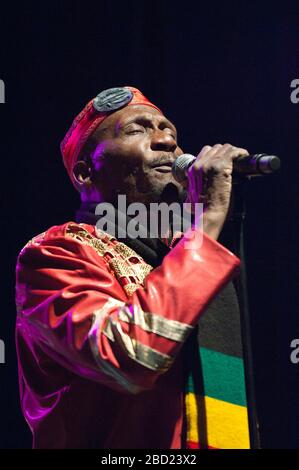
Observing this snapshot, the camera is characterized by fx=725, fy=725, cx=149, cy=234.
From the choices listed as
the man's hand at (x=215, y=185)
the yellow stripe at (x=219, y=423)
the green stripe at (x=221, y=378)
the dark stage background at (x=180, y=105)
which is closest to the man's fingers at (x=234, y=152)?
the man's hand at (x=215, y=185)

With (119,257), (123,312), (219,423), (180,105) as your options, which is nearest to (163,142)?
(119,257)

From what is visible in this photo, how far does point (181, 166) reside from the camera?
216 cm

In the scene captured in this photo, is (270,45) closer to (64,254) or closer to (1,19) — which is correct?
(1,19)

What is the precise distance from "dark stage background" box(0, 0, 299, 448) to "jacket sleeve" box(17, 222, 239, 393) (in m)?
1.41

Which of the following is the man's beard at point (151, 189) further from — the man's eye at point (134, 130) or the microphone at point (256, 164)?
the microphone at point (256, 164)

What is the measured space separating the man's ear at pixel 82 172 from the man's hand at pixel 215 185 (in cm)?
64

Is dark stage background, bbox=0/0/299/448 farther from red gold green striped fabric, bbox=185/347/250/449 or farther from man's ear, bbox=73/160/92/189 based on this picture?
red gold green striped fabric, bbox=185/347/250/449

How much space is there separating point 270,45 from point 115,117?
51.6 inches

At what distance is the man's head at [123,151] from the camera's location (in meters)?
2.34

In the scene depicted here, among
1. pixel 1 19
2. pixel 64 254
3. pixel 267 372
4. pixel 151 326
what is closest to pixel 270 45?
pixel 1 19

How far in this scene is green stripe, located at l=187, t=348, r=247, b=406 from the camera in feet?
6.48

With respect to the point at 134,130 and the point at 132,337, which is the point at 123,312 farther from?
the point at 134,130

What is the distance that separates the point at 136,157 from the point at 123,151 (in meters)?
0.06
